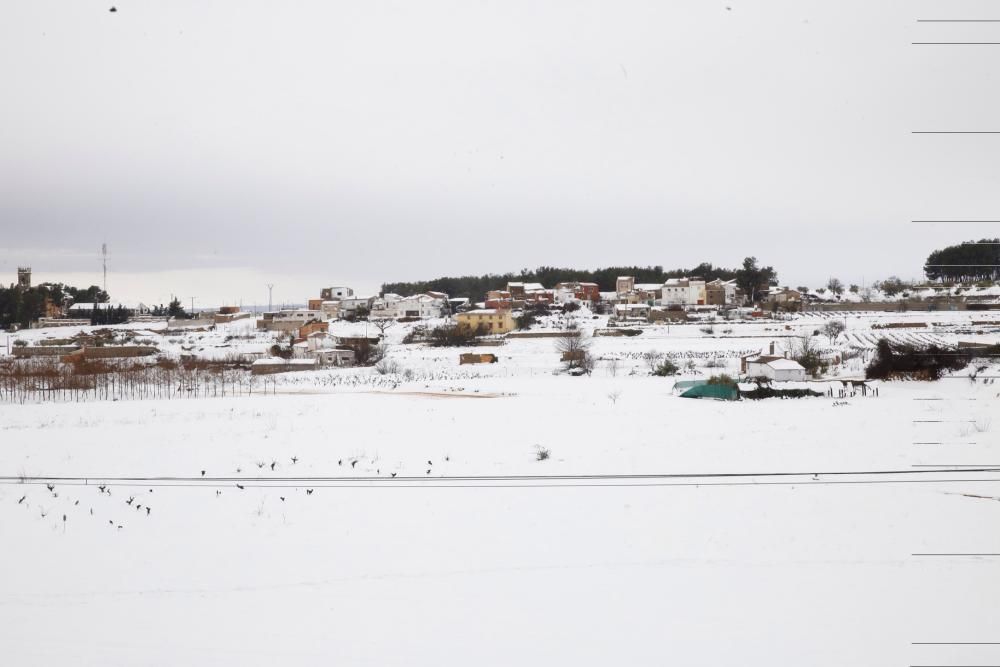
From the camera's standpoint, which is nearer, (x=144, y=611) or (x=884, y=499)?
(x=144, y=611)

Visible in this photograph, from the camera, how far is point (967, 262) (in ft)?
12.1

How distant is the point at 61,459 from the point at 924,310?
12263 mm

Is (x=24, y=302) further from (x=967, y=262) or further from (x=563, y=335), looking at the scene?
(x=967, y=262)

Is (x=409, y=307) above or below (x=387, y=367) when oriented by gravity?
above

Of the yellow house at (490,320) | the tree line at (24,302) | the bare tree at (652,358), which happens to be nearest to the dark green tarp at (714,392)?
the bare tree at (652,358)

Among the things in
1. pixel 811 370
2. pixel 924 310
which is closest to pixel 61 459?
pixel 924 310

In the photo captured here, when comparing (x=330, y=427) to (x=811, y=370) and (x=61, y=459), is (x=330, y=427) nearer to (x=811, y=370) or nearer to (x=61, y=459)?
(x=61, y=459)

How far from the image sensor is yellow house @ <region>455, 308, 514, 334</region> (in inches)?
1718

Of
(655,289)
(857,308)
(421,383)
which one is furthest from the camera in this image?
(655,289)

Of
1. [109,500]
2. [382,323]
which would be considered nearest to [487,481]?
[109,500]

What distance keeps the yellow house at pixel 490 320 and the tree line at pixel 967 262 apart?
127 feet

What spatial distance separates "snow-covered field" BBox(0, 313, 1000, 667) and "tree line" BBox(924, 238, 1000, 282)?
0.85 metres

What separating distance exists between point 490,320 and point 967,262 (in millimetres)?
41332

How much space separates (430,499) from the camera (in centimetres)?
712
